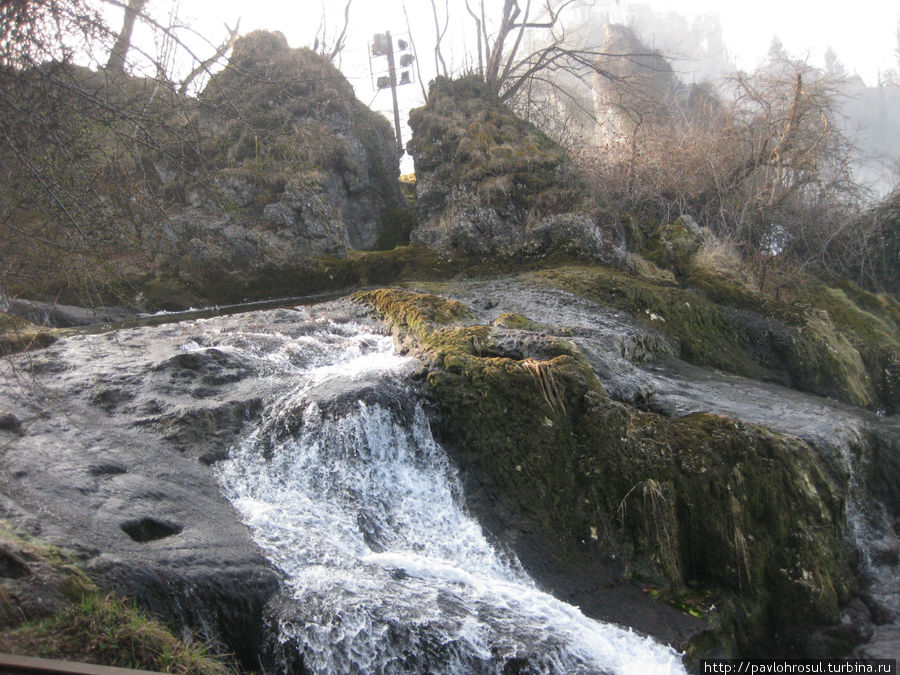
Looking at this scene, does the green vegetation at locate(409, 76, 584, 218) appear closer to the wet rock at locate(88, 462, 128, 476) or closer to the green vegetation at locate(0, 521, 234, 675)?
the wet rock at locate(88, 462, 128, 476)

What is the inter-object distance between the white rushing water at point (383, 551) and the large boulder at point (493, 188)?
5.58m

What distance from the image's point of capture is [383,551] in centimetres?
462

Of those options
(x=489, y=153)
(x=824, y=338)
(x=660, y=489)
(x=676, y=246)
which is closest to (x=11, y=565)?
(x=660, y=489)

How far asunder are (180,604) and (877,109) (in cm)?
7281

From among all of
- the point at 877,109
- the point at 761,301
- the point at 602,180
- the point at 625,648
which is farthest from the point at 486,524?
the point at 877,109

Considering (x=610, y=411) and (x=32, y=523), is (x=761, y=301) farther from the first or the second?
(x=32, y=523)

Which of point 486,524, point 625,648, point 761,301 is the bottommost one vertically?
point 625,648

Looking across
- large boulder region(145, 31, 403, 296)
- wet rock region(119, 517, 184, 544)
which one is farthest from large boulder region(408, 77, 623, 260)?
wet rock region(119, 517, 184, 544)

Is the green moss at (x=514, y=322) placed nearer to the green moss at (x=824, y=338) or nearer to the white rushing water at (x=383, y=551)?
the white rushing water at (x=383, y=551)

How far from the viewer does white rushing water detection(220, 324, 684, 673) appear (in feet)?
12.0

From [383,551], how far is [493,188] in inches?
346

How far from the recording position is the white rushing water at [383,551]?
12.0 feet

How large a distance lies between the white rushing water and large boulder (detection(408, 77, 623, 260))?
558cm

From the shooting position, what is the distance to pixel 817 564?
4754 mm
